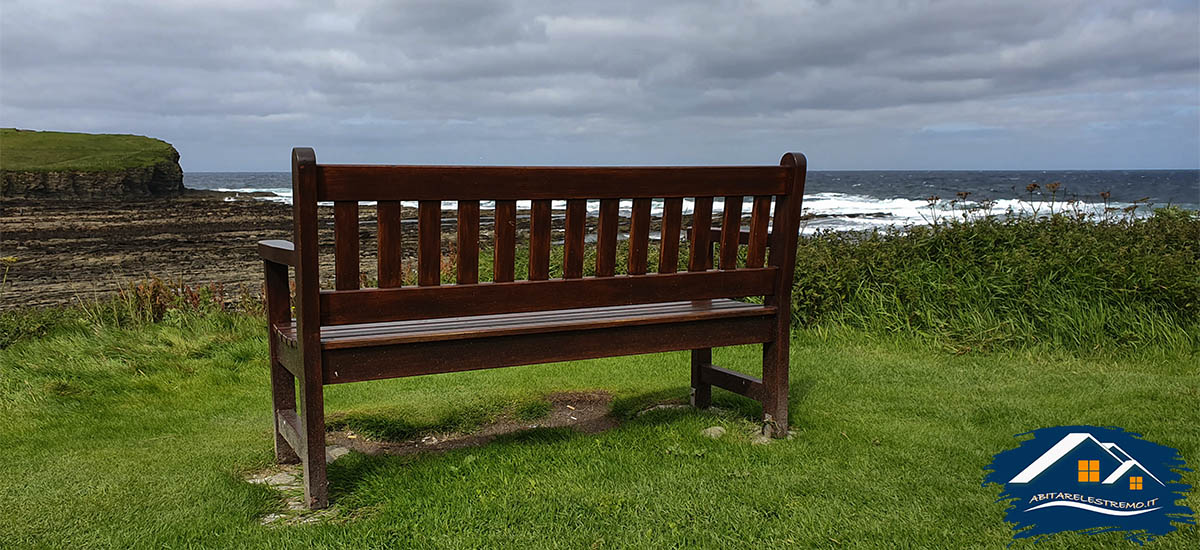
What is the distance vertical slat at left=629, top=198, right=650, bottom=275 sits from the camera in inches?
153

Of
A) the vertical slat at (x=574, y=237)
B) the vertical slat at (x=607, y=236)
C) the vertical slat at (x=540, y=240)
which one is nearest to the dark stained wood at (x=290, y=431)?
the vertical slat at (x=540, y=240)

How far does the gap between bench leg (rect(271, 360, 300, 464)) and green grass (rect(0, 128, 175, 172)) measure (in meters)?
61.8

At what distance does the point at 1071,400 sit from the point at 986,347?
1444 millimetres

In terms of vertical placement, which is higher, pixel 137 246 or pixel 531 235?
pixel 531 235

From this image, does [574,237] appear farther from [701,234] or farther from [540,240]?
[701,234]

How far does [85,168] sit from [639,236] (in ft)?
209

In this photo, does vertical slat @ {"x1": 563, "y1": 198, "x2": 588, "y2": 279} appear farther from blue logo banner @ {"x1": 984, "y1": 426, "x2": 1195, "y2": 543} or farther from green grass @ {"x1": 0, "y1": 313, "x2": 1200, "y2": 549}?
blue logo banner @ {"x1": 984, "y1": 426, "x2": 1195, "y2": 543}

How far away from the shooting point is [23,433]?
4828 mm

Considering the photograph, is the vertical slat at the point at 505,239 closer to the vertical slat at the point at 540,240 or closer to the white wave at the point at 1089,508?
the vertical slat at the point at 540,240

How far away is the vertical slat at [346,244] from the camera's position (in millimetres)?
3281

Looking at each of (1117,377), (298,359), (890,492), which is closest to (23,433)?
(298,359)

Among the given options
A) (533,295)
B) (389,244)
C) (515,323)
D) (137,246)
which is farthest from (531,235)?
(137,246)

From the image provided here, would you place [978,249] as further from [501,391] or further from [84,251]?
[84,251]

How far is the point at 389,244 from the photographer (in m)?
3.45
